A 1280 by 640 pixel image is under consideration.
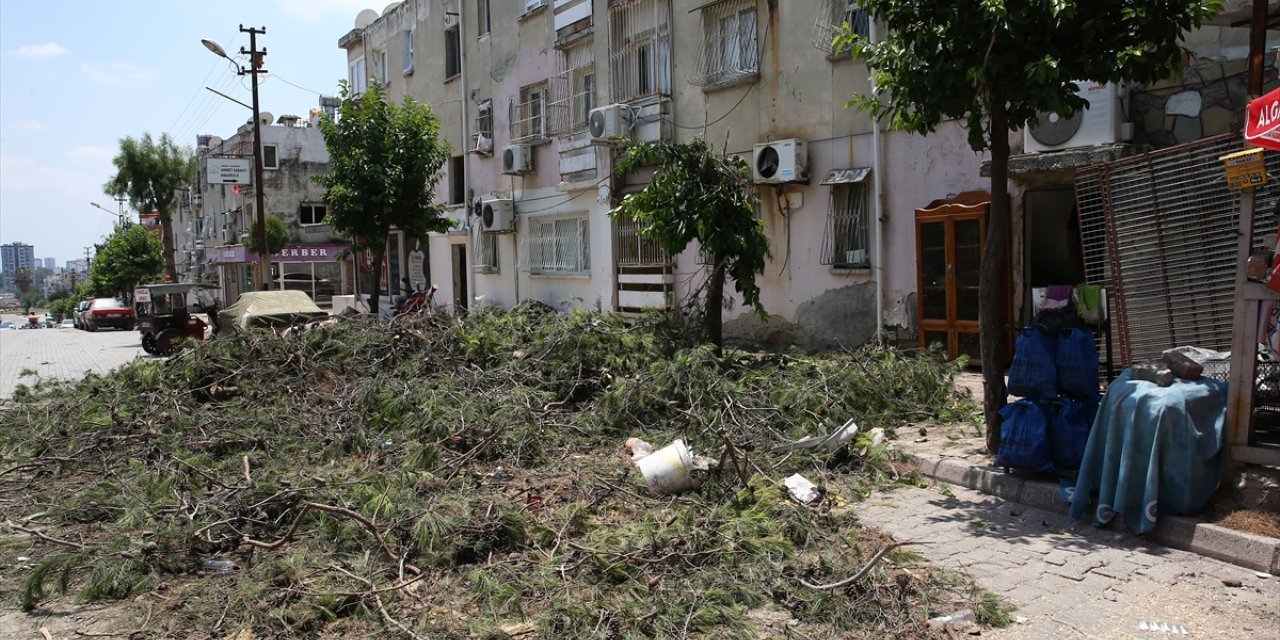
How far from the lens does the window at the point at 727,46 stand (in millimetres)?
14523

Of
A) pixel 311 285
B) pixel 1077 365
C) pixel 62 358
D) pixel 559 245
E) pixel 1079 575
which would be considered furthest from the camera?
pixel 311 285

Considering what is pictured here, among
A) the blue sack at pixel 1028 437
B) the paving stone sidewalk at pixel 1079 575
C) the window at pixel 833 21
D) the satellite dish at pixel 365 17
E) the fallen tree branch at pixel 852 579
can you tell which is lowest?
the paving stone sidewalk at pixel 1079 575

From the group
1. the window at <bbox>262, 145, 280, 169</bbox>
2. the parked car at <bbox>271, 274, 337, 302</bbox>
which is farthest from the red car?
the window at <bbox>262, 145, 280, 169</bbox>

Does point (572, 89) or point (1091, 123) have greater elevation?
point (572, 89)

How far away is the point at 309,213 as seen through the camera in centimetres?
4497

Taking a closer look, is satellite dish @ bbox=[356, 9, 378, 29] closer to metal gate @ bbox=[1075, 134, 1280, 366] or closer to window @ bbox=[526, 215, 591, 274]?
window @ bbox=[526, 215, 591, 274]

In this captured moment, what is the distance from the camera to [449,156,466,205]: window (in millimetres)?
24656

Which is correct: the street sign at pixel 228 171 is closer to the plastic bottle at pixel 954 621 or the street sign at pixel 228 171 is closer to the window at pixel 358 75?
the window at pixel 358 75

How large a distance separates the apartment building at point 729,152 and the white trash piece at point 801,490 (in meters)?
5.56

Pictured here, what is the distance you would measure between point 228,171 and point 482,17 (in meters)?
12.5

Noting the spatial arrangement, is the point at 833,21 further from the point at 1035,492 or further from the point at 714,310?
the point at 1035,492

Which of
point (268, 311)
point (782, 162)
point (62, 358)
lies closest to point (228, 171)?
point (62, 358)

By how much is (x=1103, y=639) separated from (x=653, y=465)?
326 cm

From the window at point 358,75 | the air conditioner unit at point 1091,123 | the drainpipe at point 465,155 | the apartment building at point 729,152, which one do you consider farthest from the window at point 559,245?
the window at point 358,75
